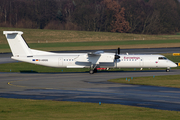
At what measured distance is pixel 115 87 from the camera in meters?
25.8

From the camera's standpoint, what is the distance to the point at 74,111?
1656 centimetres

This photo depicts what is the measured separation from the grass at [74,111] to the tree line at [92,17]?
120 m

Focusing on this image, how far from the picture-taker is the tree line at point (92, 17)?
139 metres

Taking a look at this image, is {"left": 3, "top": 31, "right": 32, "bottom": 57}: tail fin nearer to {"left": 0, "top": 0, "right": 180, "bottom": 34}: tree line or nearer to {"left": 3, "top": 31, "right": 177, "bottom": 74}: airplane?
{"left": 3, "top": 31, "right": 177, "bottom": 74}: airplane

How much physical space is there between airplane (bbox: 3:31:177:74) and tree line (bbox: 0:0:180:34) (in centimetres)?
9919

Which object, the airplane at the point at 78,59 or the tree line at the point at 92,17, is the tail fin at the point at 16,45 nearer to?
the airplane at the point at 78,59

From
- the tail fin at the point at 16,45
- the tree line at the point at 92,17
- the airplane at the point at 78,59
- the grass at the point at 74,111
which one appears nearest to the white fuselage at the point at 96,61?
the airplane at the point at 78,59

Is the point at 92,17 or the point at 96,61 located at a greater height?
the point at 92,17

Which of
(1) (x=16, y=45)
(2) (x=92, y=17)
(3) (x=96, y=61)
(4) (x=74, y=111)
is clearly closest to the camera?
(4) (x=74, y=111)

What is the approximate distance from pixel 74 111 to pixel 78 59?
825 inches

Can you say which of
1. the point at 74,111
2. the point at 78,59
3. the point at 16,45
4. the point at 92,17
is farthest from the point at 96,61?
the point at 92,17

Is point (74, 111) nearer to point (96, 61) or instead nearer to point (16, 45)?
point (96, 61)

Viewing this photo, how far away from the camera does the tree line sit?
457 ft

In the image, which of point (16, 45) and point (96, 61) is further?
point (96, 61)
